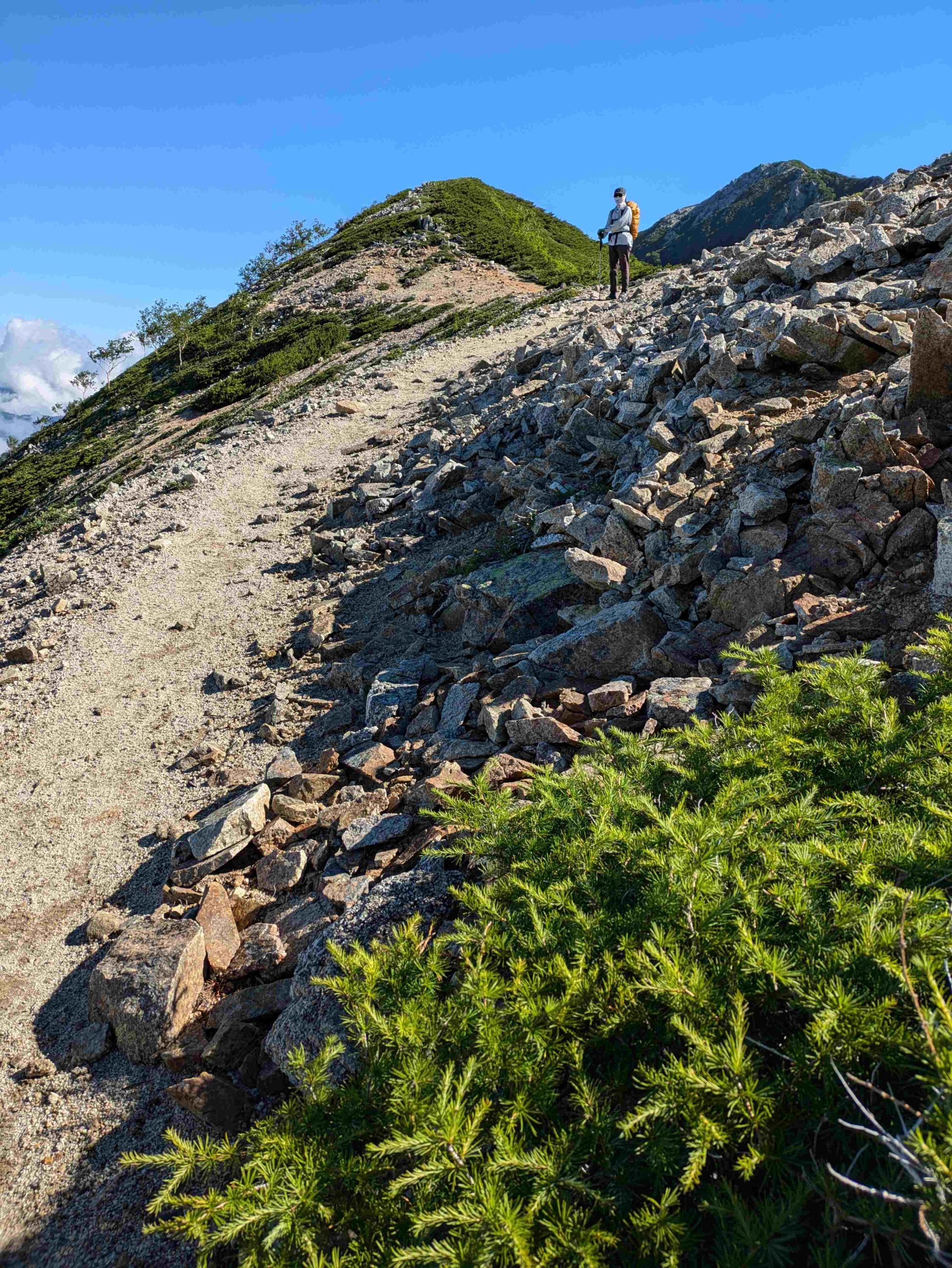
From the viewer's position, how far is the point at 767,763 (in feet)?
11.8

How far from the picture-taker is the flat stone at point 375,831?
5707mm

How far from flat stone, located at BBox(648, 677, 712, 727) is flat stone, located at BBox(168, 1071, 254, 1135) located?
3598 mm

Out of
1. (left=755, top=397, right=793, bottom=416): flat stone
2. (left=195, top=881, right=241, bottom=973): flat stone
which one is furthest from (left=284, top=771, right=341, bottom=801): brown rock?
(left=755, top=397, right=793, bottom=416): flat stone

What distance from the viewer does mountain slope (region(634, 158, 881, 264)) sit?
68.9 metres

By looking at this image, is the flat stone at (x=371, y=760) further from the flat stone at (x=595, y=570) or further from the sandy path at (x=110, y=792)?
the flat stone at (x=595, y=570)

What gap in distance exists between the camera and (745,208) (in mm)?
77125

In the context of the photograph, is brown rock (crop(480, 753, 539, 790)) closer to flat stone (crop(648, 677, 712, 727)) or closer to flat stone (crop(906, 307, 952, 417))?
flat stone (crop(648, 677, 712, 727))

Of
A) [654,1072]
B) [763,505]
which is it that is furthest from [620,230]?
[654,1072]

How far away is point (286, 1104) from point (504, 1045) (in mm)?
909

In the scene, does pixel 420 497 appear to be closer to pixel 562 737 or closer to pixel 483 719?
pixel 483 719

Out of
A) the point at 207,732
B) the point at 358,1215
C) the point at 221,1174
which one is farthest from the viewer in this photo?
the point at 207,732

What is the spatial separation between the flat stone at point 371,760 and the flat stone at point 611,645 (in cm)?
173

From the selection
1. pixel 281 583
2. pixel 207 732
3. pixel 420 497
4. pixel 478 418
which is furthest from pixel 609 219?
pixel 207 732

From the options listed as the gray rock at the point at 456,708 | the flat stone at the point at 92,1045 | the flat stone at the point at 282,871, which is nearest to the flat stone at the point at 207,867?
the flat stone at the point at 282,871
